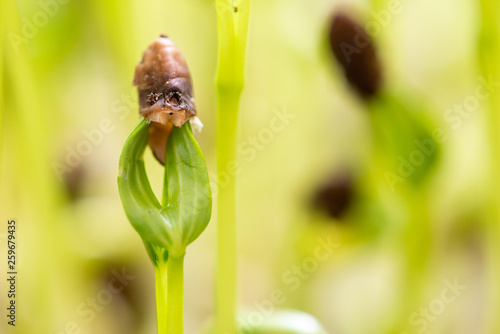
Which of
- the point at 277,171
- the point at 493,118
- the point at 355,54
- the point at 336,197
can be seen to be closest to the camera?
the point at 493,118

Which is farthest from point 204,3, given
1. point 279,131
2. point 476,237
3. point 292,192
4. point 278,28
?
point 476,237

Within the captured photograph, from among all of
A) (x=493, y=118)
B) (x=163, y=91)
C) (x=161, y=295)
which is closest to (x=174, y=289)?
(x=161, y=295)

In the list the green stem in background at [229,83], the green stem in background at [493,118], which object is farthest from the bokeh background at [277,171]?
the green stem in background at [229,83]

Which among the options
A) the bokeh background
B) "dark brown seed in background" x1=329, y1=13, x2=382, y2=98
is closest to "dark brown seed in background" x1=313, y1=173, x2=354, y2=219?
the bokeh background

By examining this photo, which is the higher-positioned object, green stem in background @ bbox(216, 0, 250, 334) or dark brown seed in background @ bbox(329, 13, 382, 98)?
dark brown seed in background @ bbox(329, 13, 382, 98)

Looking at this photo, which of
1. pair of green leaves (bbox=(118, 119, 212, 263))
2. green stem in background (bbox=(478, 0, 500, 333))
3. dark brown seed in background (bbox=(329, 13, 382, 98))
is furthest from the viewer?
dark brown seed in background (bbox=(329, 13, 382, 98))

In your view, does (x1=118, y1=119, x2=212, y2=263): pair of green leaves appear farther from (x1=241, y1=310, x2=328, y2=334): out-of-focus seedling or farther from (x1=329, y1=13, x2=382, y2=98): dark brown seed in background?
(x1=329, y1=13, x2=382, y2=98): dark brown seed in background

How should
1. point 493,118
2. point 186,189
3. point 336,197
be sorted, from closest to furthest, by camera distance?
1. point 186,189
2. point 493,118
3. point 336,197

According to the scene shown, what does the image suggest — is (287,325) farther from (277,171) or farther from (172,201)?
(277,171)
